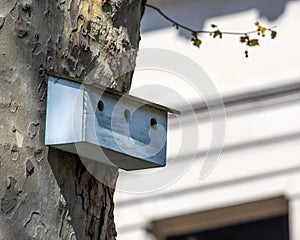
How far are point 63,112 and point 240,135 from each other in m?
6.58

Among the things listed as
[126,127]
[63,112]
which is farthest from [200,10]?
[63,112]

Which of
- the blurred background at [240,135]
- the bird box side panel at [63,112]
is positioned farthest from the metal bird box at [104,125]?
the blurred background at [240,135]

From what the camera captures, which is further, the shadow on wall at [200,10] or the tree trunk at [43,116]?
the shadow on wall at [200,10]

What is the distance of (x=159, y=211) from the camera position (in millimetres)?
9500

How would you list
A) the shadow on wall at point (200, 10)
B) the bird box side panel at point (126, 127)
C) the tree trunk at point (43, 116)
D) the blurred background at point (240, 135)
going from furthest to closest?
1. the shadow on wall at point (200, 10)
2. the blurred background at point (240, 135)
3. the bird box side panel at point (126, 127)
4. the tree trunk at point (43, 116)

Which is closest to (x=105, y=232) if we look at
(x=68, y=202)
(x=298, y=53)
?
(x=68, y=202)

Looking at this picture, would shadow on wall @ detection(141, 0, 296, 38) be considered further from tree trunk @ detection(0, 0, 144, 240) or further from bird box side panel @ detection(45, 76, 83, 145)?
bird box side panel @ detection(45, 76, 83, 145)

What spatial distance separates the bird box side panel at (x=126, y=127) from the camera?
281 centimetres

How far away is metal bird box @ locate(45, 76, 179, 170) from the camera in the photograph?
276cm

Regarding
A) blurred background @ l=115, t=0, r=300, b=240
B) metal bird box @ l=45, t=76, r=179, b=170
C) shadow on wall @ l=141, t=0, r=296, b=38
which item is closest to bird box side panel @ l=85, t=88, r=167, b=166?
metal bird box @ l=45, t=76, r=179, b=170

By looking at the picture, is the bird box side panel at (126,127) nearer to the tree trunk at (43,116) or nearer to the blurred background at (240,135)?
the tree trunk at (43,116)

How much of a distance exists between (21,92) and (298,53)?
6.59 meters

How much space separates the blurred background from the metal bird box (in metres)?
6.01

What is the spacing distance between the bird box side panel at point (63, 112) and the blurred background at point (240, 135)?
20.4 feet
